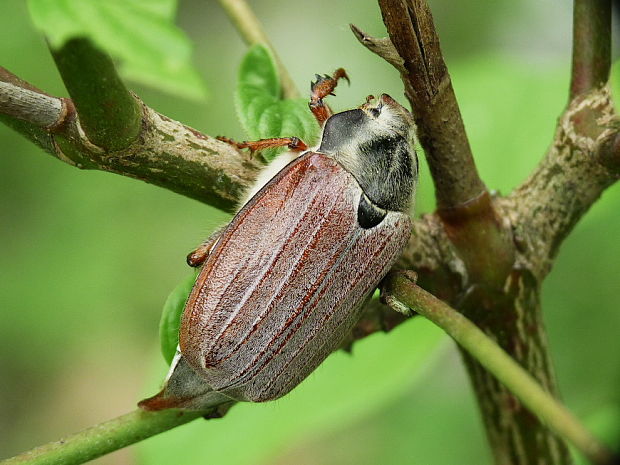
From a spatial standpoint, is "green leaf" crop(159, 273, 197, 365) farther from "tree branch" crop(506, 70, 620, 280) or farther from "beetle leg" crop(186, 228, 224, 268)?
"tree branch" crop(506, 70, 620, 280)

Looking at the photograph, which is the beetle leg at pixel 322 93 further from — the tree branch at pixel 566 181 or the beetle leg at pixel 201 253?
the tree branch at pixel 566 181

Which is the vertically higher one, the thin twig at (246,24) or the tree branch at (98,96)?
the thin twig at (246,24)

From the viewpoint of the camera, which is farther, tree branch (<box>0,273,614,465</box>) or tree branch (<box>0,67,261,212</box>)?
tree branch (<box>0,67,261,212</box>)

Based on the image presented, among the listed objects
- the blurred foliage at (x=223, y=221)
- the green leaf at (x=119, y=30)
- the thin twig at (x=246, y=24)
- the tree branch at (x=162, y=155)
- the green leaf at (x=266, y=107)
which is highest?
the green leaf at (x=119, y=30)

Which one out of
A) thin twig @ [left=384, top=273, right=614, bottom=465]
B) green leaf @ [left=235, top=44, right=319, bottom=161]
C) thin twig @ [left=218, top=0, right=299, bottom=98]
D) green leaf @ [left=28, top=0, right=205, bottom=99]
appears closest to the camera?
green leaf @ [left=28, top=0, right=205, bottom=99]

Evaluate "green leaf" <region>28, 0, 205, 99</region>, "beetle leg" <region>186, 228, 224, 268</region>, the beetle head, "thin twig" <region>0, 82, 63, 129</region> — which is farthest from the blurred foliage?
the beetle head

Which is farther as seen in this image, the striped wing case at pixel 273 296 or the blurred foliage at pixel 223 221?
the blurred foliage at pixel 223 221

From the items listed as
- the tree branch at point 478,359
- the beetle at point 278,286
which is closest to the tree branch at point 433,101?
the beetle at point 278,286

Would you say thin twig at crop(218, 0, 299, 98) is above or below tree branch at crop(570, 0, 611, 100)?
below
